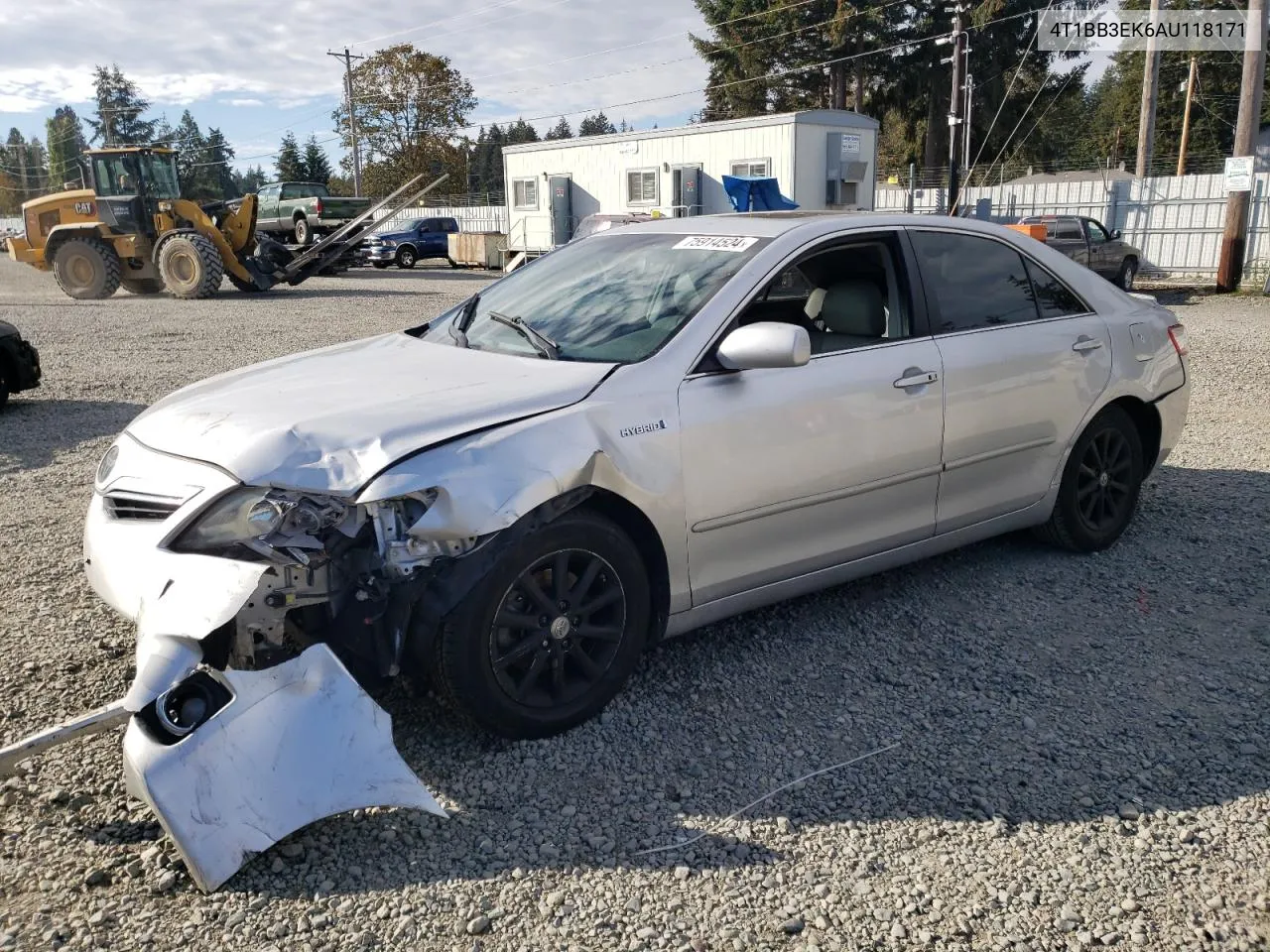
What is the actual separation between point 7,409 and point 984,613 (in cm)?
851

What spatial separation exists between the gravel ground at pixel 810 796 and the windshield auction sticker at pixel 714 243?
1522mm

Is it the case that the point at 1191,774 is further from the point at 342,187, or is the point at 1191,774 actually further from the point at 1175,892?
the point at 342,187

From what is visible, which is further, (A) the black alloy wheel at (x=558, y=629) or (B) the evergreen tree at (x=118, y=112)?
(B) the evergreen tree at (x=118, y=112)

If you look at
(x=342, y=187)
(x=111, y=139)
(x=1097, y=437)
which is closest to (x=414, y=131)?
(x=342, y=187)

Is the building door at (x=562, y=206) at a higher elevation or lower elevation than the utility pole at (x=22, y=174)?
lower

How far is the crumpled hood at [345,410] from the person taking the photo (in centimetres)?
297

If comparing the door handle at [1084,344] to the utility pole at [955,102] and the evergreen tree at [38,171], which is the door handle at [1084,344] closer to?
the utility pole at [955,102]

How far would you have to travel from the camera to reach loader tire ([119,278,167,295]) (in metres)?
21.1

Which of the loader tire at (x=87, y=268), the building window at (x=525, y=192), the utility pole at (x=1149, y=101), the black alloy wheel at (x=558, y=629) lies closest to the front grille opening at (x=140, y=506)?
the black alloy wheel at (x=558, y=629)

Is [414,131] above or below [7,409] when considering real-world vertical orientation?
above

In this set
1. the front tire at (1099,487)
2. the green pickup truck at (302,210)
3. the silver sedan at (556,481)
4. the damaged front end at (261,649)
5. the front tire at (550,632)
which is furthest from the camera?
the green pickup truck at (302,210)

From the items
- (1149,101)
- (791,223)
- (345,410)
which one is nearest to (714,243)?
(791,223)

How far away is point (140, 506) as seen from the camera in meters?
3.24

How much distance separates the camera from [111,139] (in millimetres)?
108125
